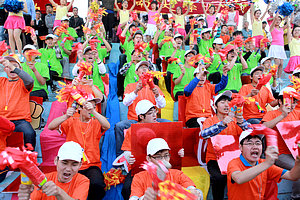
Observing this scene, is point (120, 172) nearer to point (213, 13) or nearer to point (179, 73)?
point (179, 73)

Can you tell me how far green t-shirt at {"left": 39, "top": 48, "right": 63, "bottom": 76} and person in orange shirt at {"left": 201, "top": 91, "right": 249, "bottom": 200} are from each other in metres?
3.66

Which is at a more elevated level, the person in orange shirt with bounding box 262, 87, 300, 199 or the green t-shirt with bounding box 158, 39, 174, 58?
the green t-shirt with bounding box 158, 39, 174, 58

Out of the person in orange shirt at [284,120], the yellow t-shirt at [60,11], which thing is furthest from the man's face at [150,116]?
the yellow t-shirt at [60,11]

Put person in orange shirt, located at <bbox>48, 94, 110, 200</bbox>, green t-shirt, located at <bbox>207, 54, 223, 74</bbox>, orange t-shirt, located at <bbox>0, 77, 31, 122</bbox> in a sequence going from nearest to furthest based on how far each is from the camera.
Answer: person in orange shirt, located at <bbox>48, 94, 110, 200</bbox> < orange t-shirt, located at <bbox>0, 77, 31, 122</bbox> < green t-shirt, located at <bbox>207, 54, 223, 74</bbox>

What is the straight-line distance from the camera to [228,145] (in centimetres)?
343

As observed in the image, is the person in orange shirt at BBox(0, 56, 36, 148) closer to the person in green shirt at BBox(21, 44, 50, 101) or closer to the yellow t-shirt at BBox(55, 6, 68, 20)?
the person in green shirt at BBox(21, 44, 50, 101)

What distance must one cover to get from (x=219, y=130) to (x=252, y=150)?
652mm

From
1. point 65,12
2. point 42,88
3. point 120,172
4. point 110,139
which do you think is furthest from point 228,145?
point 65,12

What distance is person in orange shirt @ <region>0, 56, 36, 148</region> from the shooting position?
11.9 ft

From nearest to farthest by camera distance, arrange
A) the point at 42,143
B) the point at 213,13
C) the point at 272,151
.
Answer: the point at 272,151
the point at 42,143
the point at 213,13

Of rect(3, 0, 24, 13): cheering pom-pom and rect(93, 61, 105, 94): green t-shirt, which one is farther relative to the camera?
rect(3, 0, 24, 13): cheering pom-pom

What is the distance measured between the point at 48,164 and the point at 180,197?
2427mm

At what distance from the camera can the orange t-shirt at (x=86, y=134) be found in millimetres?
3275

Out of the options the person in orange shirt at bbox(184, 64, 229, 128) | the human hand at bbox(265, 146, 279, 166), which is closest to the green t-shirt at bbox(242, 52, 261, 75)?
the person in orange shirt at bbox(184, 64, 229, 128)
